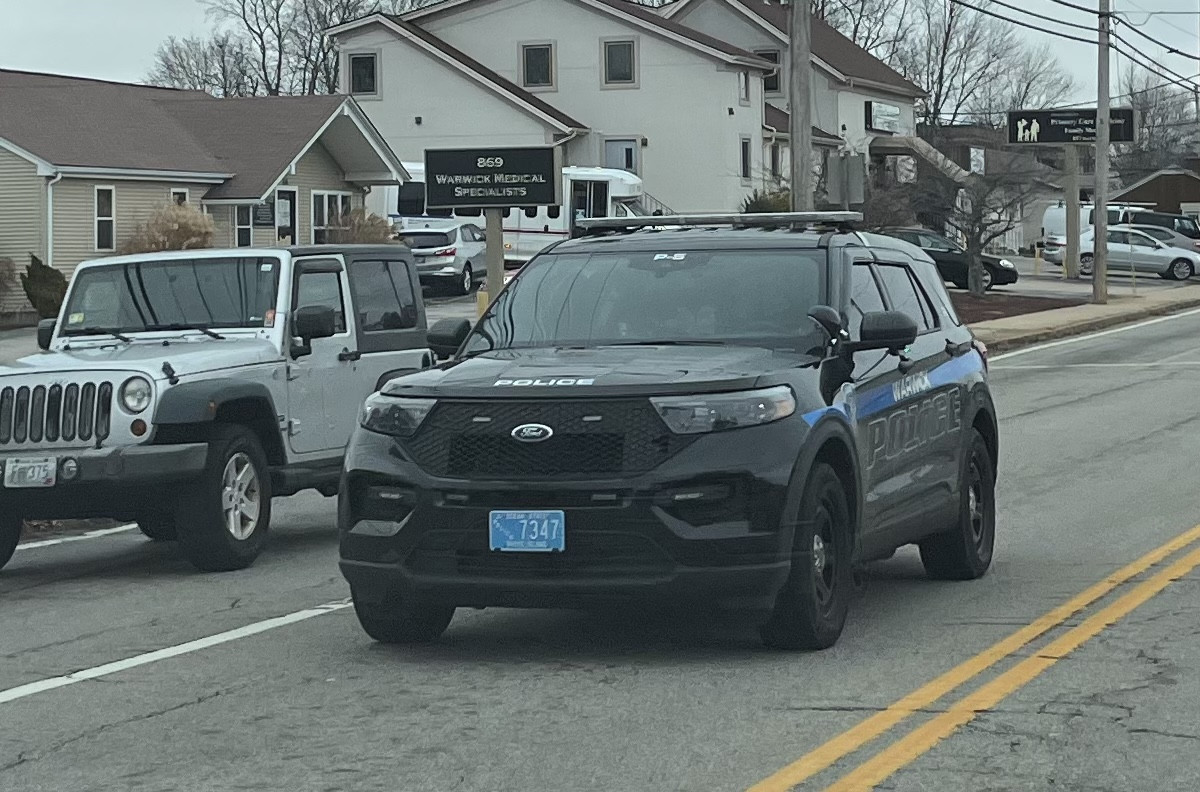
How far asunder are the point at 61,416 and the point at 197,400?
2.43 ft

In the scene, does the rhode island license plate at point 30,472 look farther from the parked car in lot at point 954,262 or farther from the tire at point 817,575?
the parked car in lot at point 954,262

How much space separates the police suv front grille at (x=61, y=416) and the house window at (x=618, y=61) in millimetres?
51348

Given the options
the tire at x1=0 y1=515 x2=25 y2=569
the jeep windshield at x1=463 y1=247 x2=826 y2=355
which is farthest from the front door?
the jeep windshield at x1=463 y1=247 x2=826 y2=355

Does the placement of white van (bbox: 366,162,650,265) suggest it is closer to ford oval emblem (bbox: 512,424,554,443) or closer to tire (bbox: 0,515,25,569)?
tire (bbox: 0,515,25,569)

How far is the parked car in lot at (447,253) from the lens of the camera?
43562mm

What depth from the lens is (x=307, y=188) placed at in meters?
47.3

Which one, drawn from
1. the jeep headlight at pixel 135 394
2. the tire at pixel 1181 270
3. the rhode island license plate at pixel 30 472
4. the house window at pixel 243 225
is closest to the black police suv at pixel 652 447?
the jeep headlight at pixel 135 394

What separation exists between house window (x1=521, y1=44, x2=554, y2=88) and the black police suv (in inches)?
2097

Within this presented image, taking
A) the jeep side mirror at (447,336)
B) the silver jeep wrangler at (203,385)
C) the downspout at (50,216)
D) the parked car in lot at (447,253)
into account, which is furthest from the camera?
the parked car in lot at (447,253)

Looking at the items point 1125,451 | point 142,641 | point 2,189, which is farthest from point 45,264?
point 142,641

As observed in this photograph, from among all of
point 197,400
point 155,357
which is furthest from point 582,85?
point 197,400

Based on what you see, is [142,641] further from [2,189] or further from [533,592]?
[2,189]

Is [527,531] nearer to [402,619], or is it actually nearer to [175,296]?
[402,619]

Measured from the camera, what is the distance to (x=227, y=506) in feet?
36.7
